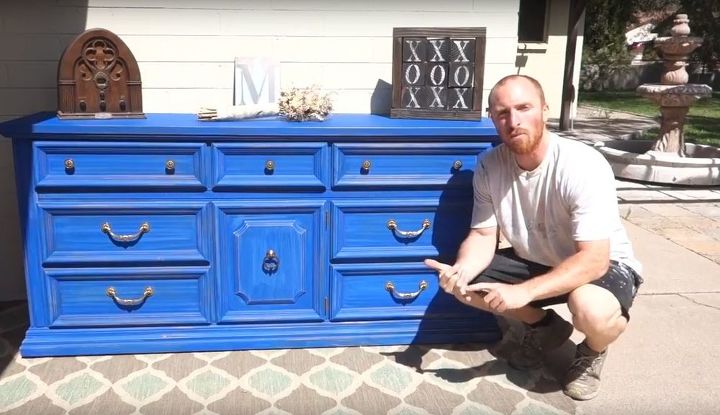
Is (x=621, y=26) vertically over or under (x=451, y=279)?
over

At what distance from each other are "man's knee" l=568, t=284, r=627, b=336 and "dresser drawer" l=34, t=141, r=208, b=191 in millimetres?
1514

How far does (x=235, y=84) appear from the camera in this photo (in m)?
3.11

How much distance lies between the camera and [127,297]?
275 centimetres

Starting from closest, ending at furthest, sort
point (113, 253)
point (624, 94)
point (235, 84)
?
1. point (113, 253)
2. point (235, 84)
3. point (624, 94)

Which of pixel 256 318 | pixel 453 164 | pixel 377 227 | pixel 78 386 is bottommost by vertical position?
pixel 78 386

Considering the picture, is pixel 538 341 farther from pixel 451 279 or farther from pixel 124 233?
pixel 124 233

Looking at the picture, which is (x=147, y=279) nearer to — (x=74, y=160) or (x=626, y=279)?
(x=74, y=160)

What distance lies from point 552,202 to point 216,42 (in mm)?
1715

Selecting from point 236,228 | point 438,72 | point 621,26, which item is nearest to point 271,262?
point 236,228

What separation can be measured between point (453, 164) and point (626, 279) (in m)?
0.82

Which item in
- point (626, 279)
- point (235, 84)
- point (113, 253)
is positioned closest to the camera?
point (626, 279)

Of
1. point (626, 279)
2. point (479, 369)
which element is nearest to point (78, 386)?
point (479, 369)

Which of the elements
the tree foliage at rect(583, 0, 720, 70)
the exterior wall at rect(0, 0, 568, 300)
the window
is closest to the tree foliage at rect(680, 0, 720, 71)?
the tree foliage at rect(583, 0, 720, 70)

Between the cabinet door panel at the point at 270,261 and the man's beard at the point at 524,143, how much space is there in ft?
2.69
